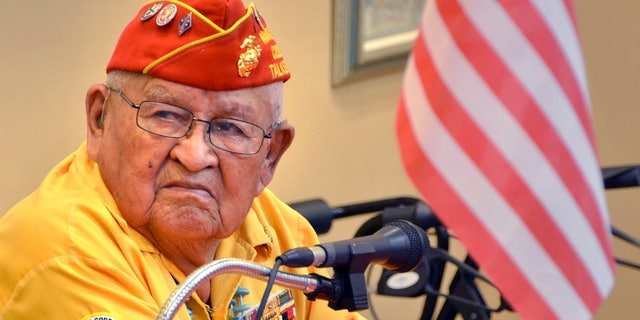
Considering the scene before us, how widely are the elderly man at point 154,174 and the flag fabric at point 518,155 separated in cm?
51

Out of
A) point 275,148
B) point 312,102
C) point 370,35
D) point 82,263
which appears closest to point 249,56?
point 275,148

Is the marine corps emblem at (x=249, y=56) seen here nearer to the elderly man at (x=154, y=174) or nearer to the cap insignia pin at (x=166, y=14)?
the elderly man at (x=154, y=174)

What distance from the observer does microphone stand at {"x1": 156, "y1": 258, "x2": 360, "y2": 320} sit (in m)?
1.49

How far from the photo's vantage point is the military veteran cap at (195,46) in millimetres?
2080

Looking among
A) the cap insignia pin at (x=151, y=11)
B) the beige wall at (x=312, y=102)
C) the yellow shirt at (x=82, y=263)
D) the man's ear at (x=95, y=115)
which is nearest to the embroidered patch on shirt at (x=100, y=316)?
the yellow shirt at (x=82, y=263)

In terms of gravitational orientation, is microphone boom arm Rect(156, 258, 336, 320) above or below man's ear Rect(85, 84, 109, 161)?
below

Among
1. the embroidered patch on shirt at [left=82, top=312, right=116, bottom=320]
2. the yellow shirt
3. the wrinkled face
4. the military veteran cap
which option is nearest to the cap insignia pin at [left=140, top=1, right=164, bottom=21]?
the military veteran cap

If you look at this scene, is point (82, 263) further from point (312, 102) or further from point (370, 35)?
point (370, 35)

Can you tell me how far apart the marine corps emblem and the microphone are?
1.37 feet

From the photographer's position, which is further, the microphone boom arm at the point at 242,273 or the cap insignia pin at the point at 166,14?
the cap insignia pin at the point at 166,14

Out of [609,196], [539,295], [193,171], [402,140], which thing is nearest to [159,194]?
[193,171]

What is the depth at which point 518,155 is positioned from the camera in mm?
1680

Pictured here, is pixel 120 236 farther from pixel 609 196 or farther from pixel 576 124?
pixel 609 196

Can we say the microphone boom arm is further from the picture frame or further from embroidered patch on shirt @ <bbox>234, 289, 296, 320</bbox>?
the picture frame
